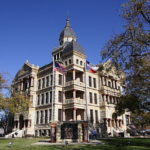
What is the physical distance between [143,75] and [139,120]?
50.8 meters

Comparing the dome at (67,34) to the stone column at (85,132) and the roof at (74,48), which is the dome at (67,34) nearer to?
the roof at (74,48)

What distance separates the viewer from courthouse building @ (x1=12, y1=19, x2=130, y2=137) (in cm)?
3981

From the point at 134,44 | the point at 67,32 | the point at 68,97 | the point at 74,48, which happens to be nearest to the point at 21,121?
the point at 68,97

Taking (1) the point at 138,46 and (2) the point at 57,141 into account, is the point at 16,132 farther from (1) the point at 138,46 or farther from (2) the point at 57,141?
(1) the point at 138,46

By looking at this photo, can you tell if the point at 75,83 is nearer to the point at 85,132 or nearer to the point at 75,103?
the point at 75,103

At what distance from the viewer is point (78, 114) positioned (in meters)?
42.0

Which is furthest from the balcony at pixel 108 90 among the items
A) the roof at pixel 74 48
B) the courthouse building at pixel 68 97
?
the roof at pixel 74 48

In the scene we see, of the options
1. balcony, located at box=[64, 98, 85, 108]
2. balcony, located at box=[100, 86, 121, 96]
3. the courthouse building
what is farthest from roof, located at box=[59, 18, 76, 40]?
balcony, located at box=[64, 98, 85, 108]

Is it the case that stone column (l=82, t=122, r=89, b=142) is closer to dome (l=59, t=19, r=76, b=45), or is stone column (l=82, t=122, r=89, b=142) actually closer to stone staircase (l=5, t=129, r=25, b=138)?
stone staircase (l=5, t=129, r=25, b=138)

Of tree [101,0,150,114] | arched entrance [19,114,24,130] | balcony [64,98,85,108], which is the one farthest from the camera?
arched entrance [19,114,24,130]

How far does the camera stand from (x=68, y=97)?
4194cm

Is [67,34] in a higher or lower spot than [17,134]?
higher

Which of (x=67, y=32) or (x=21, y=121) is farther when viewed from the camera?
(x=67, y=32)

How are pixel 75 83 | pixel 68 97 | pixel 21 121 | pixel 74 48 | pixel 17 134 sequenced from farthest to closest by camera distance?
pixel 21 121
pixel 74 48
pixel 68 97
pixel 17 134
pixel 75 83
